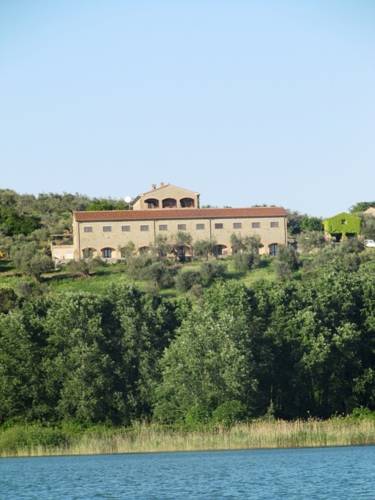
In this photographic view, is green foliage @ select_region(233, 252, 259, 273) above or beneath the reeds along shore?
above

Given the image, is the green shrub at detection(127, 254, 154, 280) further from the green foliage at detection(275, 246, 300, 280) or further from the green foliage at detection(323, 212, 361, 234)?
the green foliage at detection(323, 212, 361, 234)

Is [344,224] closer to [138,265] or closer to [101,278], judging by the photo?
[138,265]

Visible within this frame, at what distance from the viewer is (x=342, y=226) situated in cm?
14425

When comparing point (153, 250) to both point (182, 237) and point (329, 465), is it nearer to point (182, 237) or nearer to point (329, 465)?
point (182, 237)

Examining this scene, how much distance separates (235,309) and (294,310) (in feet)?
12.6

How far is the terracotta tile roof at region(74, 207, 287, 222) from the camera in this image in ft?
436

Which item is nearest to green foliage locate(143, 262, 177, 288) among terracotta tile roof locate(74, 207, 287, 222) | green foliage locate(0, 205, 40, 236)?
terracotta tile roof locate(74, 207, 287, 222)

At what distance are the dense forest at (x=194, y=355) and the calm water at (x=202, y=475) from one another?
8933 mm

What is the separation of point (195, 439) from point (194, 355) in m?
8.62

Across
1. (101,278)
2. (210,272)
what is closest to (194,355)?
(210,272)

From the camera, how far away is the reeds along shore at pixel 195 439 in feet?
177

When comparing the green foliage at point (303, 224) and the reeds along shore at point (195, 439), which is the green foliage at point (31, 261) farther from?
the reeds along shore at point (195, 439)

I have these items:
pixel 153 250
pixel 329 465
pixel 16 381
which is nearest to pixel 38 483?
pixel 329 465

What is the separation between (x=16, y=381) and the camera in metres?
66.1
